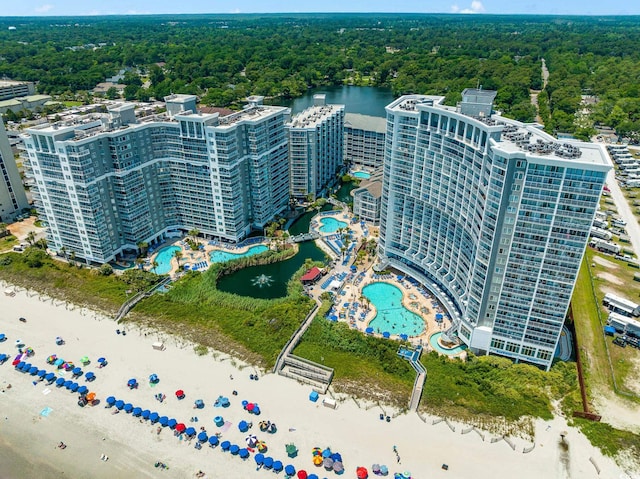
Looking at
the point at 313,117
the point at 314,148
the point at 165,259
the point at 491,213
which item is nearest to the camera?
the point at 491,213

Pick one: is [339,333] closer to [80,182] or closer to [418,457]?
[418,457]

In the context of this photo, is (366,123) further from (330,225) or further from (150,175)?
(150,175)

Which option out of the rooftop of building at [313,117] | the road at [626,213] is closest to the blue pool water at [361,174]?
the rooftop of building at [313,117]

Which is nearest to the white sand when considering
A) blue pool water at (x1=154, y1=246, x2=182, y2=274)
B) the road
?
blue pool water at (x1=154, y1=246, x2=182, y2=274)

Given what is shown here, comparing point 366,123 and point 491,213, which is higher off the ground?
point 491,213

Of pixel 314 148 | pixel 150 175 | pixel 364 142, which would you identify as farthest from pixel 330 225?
pixel 150 175

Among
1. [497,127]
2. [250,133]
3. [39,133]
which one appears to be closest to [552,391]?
[497,127]

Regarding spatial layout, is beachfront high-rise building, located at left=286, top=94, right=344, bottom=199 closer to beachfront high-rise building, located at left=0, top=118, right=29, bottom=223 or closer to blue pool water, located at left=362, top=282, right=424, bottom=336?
blue pool water, located at left=362, top=282, right=424, bottom=336
